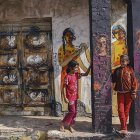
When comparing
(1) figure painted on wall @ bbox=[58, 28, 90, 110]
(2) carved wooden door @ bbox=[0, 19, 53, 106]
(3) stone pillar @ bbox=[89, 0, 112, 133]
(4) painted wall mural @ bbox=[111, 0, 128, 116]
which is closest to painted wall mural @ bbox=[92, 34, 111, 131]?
(3) stone pillar @ bbox=[89, 0, 112, 133]

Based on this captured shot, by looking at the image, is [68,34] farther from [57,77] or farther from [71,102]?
[71,102]

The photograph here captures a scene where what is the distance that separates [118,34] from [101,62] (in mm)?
2287

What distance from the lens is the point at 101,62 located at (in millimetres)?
8812

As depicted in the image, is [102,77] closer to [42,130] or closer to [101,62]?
[101,62]

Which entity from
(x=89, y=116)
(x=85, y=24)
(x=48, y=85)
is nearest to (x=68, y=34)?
(x=85, y=24)

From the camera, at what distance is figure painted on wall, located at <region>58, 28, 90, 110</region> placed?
1098 centimetres

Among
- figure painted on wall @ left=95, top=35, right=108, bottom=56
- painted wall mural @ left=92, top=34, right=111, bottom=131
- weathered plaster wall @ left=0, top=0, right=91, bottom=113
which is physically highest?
weathered plaster wall @ left=0, top=0, right=91, bottom=113

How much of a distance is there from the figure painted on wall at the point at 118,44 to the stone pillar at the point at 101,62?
2048 millimetres

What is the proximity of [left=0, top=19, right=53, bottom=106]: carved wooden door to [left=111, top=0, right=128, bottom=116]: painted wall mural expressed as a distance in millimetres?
1633

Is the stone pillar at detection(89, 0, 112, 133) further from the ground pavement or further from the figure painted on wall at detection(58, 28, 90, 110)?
the figure painted on wall at detection(58, 28, 90, 110)

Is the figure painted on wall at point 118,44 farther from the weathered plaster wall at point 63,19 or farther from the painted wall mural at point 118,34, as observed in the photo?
the weathered plaster wall at point 63,19

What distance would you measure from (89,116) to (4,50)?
279cm

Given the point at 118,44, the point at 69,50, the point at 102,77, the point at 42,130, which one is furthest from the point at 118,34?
the point at 42,130

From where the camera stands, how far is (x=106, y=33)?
346 inches
